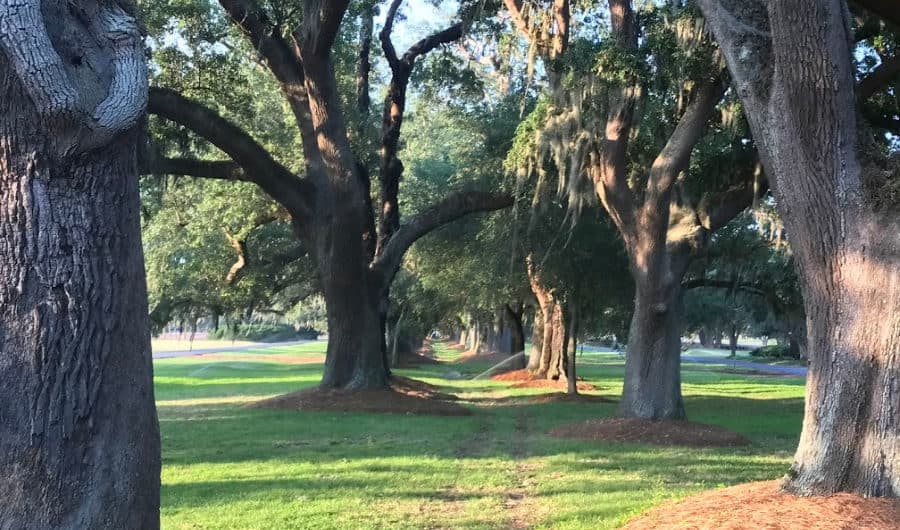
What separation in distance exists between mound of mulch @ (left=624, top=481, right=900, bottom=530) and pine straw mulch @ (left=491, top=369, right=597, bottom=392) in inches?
763

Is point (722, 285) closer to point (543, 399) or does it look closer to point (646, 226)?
point (543, 399)

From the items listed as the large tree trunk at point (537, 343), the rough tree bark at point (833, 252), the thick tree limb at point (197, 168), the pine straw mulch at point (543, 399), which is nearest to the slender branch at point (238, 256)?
the thick tree limb at point (197, 168)

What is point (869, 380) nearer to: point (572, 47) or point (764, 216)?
point (572, 47)

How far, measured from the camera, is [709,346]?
4181 inches

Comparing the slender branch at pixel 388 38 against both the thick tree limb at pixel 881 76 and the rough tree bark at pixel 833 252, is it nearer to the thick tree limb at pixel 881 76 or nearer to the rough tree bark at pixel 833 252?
the thick tree limb at pixel 881 76

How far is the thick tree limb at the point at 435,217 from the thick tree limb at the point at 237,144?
2409 mm

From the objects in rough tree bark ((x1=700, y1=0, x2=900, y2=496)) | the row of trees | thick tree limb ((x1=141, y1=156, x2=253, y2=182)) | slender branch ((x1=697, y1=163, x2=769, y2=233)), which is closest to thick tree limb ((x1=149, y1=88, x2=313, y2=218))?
the row of trees

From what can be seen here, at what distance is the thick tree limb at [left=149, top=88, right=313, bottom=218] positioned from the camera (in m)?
14.8

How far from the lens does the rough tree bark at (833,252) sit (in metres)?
5.94

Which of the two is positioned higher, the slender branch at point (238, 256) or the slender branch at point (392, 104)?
the slender branch at point (392, 104)

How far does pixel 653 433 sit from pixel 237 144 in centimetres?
973

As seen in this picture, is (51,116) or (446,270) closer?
(51,116)

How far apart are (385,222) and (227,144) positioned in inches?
225

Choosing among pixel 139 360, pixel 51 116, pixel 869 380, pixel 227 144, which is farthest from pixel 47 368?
pixel 227 144
